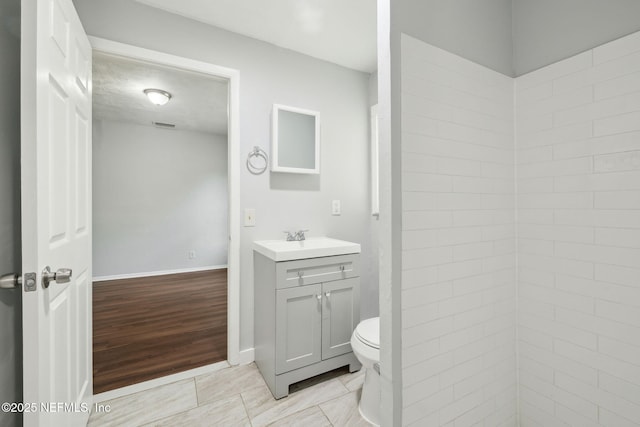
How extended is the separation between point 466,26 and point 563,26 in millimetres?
373

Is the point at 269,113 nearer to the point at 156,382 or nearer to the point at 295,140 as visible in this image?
the point at 295,140

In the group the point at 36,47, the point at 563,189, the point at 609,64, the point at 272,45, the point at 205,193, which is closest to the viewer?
the point at 36,47

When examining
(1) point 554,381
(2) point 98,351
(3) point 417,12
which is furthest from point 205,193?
(1) point 554,381

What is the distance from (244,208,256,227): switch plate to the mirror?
36 cm

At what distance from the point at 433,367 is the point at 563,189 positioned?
877 mm

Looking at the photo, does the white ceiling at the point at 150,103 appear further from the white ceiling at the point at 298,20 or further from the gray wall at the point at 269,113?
the white ceiling at the point at 298,20

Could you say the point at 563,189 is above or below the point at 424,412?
above

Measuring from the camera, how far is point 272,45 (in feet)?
6.98

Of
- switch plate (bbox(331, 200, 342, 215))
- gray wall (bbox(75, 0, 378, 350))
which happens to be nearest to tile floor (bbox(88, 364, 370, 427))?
gray wall (bbox(75, 0, 378, 350))

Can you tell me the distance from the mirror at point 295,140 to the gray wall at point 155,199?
92.6 inches

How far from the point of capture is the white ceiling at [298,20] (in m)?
1.73

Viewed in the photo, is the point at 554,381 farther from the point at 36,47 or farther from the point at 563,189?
the point at 36,47

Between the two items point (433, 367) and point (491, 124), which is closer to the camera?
point (433, 367)

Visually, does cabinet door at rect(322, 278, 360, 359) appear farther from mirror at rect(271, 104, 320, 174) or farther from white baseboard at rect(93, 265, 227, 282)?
white baseboard at rect(93, 265, 227, 282)
